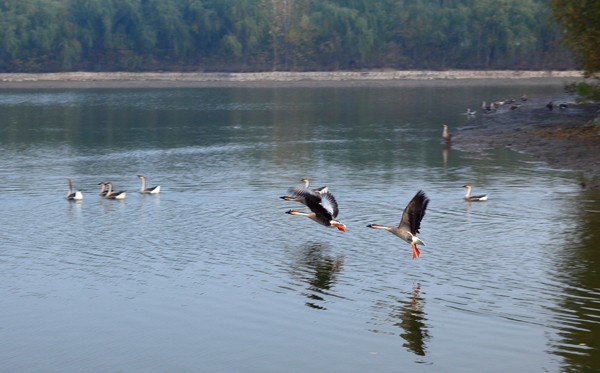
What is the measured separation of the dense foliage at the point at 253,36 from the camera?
144 metres

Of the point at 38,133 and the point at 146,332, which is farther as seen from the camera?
the point at 38,133

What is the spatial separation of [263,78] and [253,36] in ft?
26.6

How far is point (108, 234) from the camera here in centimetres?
3161

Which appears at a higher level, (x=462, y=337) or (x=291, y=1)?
(x=291, y=1)

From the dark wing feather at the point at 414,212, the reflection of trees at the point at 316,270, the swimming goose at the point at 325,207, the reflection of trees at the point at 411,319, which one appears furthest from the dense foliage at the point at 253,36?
the reflection of trees at the point at 411,319

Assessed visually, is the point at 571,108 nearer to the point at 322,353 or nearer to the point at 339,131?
the point at 339,131

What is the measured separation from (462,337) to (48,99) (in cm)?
9302

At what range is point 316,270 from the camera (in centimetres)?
2616

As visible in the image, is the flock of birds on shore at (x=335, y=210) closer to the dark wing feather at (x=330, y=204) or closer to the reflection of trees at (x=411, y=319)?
the dark wing feather at (x=330, y=204)

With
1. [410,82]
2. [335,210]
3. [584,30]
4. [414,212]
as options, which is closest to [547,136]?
[584,30]

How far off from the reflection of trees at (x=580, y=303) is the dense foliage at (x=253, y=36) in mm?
115438

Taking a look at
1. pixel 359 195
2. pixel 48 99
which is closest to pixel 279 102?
pixel 48 99

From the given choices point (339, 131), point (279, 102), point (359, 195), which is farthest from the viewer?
point (279, 102)

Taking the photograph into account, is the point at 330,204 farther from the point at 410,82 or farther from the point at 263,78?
the point at 263,78
